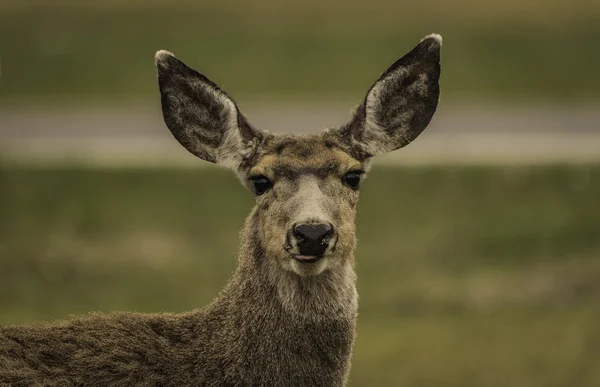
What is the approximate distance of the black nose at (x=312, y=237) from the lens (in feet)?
30.6

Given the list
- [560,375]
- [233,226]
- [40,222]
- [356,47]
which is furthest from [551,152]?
[356,47]

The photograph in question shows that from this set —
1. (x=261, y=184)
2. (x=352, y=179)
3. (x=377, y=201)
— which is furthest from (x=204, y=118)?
(x=377, y=201)

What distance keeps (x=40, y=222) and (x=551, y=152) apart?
981 centimetres

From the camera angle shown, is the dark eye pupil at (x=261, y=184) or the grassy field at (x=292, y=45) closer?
the dark eye pupil at (x=261, y=184)

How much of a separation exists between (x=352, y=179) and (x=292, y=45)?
113 ft

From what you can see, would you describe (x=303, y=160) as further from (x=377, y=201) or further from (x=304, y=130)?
(x=304, y=130)

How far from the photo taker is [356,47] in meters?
43.8

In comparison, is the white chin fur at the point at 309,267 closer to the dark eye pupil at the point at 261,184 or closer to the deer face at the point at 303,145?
the deer face at the point at 303,145

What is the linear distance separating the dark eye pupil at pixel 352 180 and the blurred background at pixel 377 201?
6373mm

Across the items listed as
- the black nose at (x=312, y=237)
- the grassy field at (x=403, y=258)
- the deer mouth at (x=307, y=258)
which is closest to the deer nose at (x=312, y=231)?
the black nose at (x=312, y=237)

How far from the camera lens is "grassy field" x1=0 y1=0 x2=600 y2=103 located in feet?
126

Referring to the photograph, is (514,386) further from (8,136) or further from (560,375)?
(8,136)

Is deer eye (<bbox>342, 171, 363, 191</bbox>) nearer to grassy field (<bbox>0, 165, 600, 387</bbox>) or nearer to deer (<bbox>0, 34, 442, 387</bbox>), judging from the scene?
deer (<bbox>0, 34, 442, 387</bbox>)

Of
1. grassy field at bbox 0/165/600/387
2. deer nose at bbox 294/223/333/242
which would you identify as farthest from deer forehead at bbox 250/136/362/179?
grassy field at bbox 0/165/600/387
